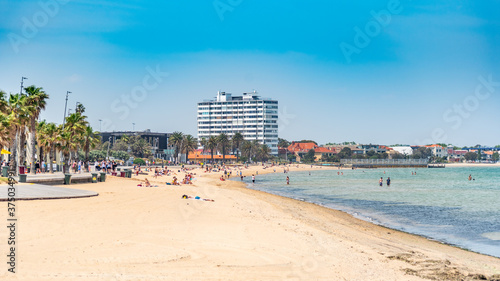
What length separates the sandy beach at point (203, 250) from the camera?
32.6 ft

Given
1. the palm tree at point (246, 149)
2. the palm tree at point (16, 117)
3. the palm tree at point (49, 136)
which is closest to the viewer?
the palm tree at point (16, 117)

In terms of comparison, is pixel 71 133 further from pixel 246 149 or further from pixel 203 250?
pixel 246 149

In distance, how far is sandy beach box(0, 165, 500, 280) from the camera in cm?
992

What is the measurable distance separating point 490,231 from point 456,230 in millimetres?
1737

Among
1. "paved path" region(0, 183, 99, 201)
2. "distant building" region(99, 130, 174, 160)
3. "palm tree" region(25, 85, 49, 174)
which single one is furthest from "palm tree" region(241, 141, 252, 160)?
"paved path" region(0, 183, 99, 201)

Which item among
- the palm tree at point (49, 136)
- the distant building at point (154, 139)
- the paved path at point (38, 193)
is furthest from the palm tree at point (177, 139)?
the paved path at point (38, 193)

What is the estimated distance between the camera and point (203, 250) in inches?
477

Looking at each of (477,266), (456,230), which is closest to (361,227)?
(456,230)

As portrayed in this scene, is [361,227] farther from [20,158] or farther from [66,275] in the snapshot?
[20,158]

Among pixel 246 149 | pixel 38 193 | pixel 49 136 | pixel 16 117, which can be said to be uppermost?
pixel 246 149

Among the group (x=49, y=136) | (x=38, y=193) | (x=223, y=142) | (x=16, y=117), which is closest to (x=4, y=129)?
(x=16, y=117)

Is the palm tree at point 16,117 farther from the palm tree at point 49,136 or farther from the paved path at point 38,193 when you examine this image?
the paved path at point 38,193

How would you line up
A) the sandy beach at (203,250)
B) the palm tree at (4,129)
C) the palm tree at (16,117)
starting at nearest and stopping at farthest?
the sandy beach at (203,250)
the palm tree at (4,129)
the palm tree at (16,117)

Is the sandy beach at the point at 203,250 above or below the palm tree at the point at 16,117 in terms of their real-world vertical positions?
below
